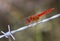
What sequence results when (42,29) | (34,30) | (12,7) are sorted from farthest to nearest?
1. (12,7)
2. (42,29)
3. (34,30)

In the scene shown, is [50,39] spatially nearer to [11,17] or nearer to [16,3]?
[11,17]

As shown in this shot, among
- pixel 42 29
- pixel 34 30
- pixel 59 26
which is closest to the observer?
pixel 34 30

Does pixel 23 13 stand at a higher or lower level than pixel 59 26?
higher

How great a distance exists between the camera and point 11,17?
1788mm

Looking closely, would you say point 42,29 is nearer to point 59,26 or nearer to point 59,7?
point 59,26

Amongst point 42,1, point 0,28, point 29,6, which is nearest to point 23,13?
point 29,6

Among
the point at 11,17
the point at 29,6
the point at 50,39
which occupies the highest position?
the point at 29,6

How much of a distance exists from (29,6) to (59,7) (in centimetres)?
28

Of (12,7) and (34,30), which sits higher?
(12,7)

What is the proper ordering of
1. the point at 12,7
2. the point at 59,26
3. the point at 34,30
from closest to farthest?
the point at 34,30
the point at 59,26
the point at 12,7

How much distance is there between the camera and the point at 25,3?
194cm

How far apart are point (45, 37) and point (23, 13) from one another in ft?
1.10

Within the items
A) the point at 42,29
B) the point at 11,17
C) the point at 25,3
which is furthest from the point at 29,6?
the point at 42,29

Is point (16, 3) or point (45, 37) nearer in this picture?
point (45, 37)
